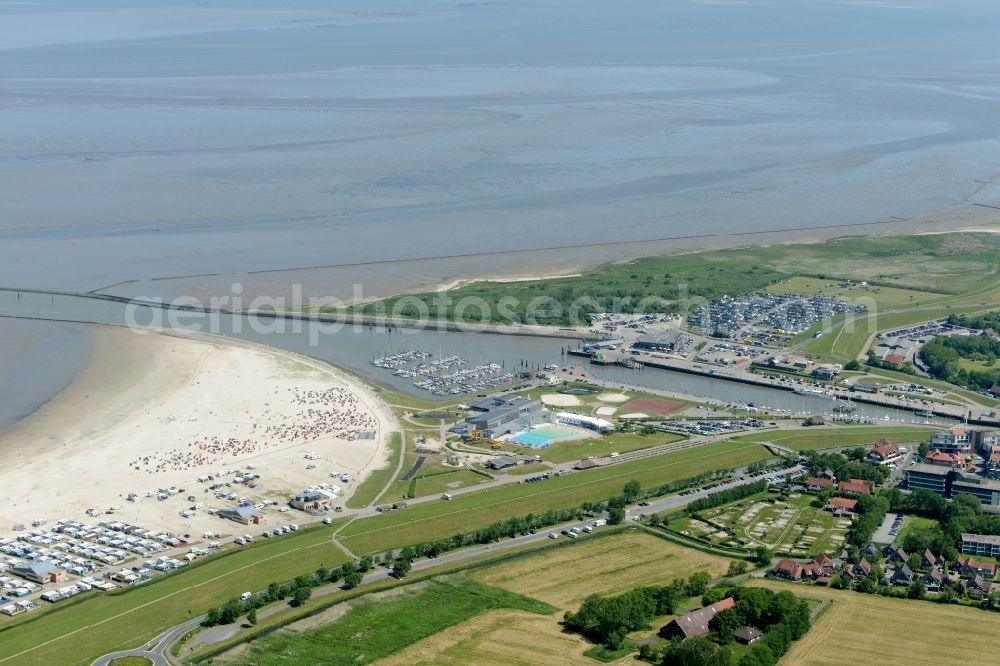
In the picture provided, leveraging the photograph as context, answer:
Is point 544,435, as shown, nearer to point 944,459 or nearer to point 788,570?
point 944,459

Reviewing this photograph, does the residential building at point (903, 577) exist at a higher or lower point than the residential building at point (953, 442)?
lower

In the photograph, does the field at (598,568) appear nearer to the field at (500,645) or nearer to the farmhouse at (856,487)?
the field at (500,645)

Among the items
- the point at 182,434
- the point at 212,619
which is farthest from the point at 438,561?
the point at 182,434

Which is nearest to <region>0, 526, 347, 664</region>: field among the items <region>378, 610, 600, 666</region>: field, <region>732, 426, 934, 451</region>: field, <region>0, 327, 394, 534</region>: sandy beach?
<region>0, 327, 394, 534</region>: sandy beach

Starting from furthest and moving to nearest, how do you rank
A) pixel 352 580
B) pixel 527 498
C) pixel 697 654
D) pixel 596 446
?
pixel 596 446, pixel 527 498, pixel 352 580, pixel 697 654

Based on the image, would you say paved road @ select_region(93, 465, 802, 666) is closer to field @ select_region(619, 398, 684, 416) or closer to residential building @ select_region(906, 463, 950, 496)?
residential building @ select_region(906, 463, 950, 496)

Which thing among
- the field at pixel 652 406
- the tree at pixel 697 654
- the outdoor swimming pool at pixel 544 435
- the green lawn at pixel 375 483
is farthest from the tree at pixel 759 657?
the field at pixel 652 406


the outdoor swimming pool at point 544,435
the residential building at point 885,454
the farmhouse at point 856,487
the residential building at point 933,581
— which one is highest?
the residential building at point 885,454
